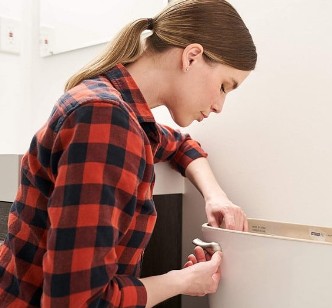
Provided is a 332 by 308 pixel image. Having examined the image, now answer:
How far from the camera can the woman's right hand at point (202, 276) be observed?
0.67 m

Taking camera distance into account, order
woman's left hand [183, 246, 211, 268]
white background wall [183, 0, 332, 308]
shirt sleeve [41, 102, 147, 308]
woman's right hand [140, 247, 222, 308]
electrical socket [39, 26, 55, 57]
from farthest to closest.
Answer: electrical socket [39, 26, 55, 57] → white background wall [183, 0, 332, 308] → woman's left hand [183, 246, 211, 268] → woman's right hand [140, 247, 222, 308] → shirt sleeve [41, 102, 147, 308]

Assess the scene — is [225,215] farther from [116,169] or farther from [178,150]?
[116,169]

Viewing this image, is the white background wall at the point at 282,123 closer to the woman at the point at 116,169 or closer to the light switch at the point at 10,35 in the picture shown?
the woman at the point at 116,169

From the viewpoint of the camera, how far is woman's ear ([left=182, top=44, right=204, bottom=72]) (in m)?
0.68

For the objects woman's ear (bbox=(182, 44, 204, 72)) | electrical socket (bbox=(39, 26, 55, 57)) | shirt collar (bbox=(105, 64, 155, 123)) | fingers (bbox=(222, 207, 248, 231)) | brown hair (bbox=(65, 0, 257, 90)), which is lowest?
fingers (bbox=(222, 207, 248, 231))

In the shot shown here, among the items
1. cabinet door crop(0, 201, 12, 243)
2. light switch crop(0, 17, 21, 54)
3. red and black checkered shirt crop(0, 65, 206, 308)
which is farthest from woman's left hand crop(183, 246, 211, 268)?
light switch crop(0, 17, 21, 54)

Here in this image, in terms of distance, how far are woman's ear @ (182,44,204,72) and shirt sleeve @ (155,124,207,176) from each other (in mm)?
266

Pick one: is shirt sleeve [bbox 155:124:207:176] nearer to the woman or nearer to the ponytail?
the woman

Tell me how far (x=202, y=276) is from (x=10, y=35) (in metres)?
1.28

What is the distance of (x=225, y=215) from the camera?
84 cm

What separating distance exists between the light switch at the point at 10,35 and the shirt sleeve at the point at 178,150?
901mm

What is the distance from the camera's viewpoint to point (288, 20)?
0.94 metres

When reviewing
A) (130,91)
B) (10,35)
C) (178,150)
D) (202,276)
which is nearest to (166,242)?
(178,150)

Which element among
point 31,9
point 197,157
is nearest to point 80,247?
point 197,157
